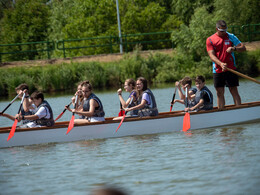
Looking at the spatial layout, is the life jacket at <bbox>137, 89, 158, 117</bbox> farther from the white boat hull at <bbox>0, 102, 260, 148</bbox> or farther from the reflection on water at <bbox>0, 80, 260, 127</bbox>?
the reflection on water at <bbox>0, 80, 260, 127</bbox>

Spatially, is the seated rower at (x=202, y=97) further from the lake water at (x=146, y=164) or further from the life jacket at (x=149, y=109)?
the life jacket at (x=149, y=109)

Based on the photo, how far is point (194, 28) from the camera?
28.9 m

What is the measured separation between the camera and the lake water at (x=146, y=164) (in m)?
6.64

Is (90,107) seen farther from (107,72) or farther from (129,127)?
(107,72)

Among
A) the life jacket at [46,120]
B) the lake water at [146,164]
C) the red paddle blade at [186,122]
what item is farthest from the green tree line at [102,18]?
the lake water at [146,164]

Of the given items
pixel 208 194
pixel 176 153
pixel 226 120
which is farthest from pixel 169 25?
pixel 208 194

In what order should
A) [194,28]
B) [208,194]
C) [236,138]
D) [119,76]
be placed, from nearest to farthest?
[208,194] < [236,138] < [119,76] < [194,28]

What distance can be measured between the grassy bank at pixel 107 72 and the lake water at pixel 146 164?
16.4m

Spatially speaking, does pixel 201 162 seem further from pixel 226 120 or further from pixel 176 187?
pixel 226 120

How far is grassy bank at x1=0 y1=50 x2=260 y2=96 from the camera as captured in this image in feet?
86.8

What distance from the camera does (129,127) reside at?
419 inches

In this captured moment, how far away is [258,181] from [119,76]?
21.0 metres

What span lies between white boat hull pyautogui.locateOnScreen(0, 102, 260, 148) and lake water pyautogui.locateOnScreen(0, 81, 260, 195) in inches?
6.1

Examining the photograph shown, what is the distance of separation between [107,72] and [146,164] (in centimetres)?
1940
